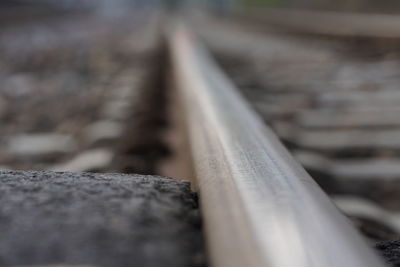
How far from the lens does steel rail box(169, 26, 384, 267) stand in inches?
21.3

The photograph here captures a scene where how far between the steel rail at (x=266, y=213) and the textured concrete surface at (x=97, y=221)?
1.2 inches

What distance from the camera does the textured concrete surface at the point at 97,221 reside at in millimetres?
579

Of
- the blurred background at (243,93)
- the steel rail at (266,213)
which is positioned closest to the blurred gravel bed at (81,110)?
the blurred background at (243,93)

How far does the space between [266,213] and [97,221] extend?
0.56 feet

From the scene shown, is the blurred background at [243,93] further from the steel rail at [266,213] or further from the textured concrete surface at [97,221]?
the textured concrete surface at [97,221]

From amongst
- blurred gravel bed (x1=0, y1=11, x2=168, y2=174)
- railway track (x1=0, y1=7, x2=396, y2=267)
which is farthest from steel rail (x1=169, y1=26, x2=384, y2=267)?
blurred gravel bed (x1=0, y1=11, x2=168, y2=174)

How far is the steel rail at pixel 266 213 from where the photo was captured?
0.54 meters

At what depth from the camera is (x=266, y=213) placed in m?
0.62

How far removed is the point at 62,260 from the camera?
567mm

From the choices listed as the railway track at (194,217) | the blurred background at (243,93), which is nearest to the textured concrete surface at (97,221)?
the railway track at (194,217)

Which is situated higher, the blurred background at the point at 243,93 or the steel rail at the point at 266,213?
the blurred background at the point at 243,93

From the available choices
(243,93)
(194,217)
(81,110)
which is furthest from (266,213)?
(243,93)

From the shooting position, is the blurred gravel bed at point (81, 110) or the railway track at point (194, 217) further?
the blurred gravel bed at point (81, 110)

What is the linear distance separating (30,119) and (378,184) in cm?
151
